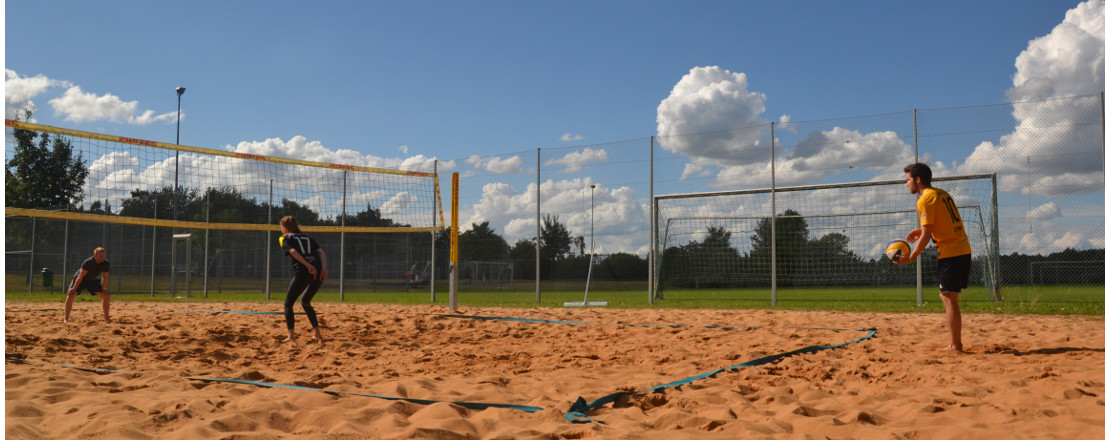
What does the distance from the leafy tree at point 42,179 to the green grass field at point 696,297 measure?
234 centimetres

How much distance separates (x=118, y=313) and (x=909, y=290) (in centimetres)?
1424

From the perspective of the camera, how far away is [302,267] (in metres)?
6.66

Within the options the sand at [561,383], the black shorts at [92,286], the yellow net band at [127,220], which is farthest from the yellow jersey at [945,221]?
the black shorts at [92,286]

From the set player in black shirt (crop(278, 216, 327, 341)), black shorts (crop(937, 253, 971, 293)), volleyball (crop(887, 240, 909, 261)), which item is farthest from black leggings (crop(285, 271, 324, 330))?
black shorts (crop(937, 253, 971, 293))

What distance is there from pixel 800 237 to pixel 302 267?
32.4 ft

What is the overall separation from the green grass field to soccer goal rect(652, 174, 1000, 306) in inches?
13.7

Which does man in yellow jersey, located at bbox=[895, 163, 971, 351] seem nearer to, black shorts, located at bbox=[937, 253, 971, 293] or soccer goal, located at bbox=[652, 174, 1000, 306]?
black shorts, located at bbox=[937, 253, 971, 293]

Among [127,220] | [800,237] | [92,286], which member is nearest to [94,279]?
[92,286]

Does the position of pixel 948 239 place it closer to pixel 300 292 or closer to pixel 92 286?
pixel 300 292

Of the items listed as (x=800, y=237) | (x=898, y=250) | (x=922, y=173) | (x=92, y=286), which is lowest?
Result: (x=92, y=286)

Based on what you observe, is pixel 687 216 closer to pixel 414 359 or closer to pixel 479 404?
pixel 414 359

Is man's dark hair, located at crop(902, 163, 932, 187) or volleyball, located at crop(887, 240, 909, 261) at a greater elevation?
man's dark hair, located at crop(902, 163, 932, 187)

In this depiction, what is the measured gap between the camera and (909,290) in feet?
A: 49.6

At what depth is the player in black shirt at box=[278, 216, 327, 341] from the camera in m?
6.52
